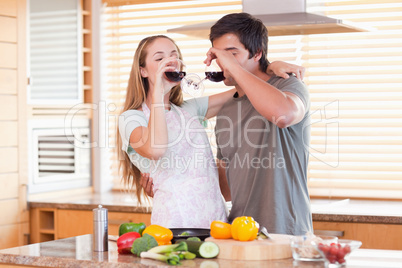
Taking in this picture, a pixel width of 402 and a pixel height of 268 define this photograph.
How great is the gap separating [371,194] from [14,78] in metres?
2.22

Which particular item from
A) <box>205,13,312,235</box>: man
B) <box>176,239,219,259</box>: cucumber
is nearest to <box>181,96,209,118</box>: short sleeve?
<box>205,13,312,235</box>: man

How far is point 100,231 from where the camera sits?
2.03 m

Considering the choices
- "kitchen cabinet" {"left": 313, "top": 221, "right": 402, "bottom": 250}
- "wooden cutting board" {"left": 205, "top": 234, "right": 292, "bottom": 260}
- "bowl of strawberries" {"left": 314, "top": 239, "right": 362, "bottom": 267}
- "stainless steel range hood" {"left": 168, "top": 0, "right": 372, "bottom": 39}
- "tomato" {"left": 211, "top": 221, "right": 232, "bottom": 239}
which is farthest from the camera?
"kitchen cabinet" {"left": 313, "top": 221, "right": 402, "bottom": 250}

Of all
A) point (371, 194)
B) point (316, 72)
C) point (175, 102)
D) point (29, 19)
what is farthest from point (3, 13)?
point (371, 194)

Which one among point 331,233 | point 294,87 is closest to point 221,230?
point 294,87

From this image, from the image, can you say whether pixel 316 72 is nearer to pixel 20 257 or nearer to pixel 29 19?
pixel 29 19

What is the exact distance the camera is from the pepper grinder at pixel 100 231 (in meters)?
2.04

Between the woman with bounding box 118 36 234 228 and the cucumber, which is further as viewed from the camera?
the woman with bounding box 118 36 234 228

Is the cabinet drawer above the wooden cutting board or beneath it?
beneath

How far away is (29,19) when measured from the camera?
3.82 meters

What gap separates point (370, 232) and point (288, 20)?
1186 mm

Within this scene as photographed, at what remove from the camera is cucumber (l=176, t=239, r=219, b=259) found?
6.16ft

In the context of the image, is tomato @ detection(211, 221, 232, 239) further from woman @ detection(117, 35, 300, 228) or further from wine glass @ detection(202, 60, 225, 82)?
wine glass @ detection(202, 60, 225, 82)

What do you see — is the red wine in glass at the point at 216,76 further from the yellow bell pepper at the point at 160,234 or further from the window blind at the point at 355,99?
the window blind at the point at 355,99
